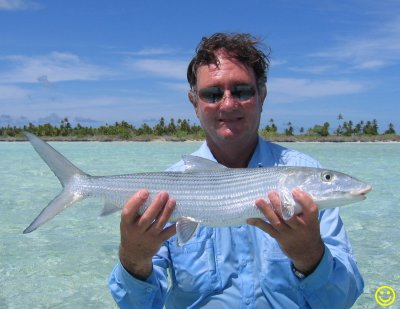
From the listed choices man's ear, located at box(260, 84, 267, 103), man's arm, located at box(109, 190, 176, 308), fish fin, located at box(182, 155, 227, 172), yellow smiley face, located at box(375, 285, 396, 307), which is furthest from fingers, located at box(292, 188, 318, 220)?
Answer: yellow smiley face, located at box(375, 285, 396, 307)

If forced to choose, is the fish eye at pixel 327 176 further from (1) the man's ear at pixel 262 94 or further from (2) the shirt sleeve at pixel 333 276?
(1) the man's ear at pixel 262 94

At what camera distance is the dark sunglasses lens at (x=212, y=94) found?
2.77 meters

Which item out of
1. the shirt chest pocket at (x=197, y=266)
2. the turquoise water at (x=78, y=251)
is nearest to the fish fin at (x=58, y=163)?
the shirt chest pocket at (x=197, y=266)

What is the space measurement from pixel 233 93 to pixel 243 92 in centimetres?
6

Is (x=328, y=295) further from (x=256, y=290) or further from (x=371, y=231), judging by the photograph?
(x=371, y=231)

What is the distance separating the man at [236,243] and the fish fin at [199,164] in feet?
0.84

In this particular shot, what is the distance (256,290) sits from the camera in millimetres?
2516

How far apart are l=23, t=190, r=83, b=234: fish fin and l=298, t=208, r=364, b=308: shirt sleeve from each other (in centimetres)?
132

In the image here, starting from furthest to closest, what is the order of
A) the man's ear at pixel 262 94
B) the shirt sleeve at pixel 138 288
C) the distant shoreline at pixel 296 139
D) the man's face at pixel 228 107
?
the distant shoreline at pixel 296 139 → the man's ear at pixel 262 94 → the man's face at pixel 228 107 → the shirt sleeve at pixel 138 288

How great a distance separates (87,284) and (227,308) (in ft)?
11.4

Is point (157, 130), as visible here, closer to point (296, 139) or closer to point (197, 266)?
point (296, 139)

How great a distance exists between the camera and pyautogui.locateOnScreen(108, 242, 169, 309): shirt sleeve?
252cm

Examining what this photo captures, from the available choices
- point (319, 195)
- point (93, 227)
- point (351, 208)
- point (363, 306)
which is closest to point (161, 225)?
point (319, 195)

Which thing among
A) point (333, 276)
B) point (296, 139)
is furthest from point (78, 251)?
point (296, 139)
